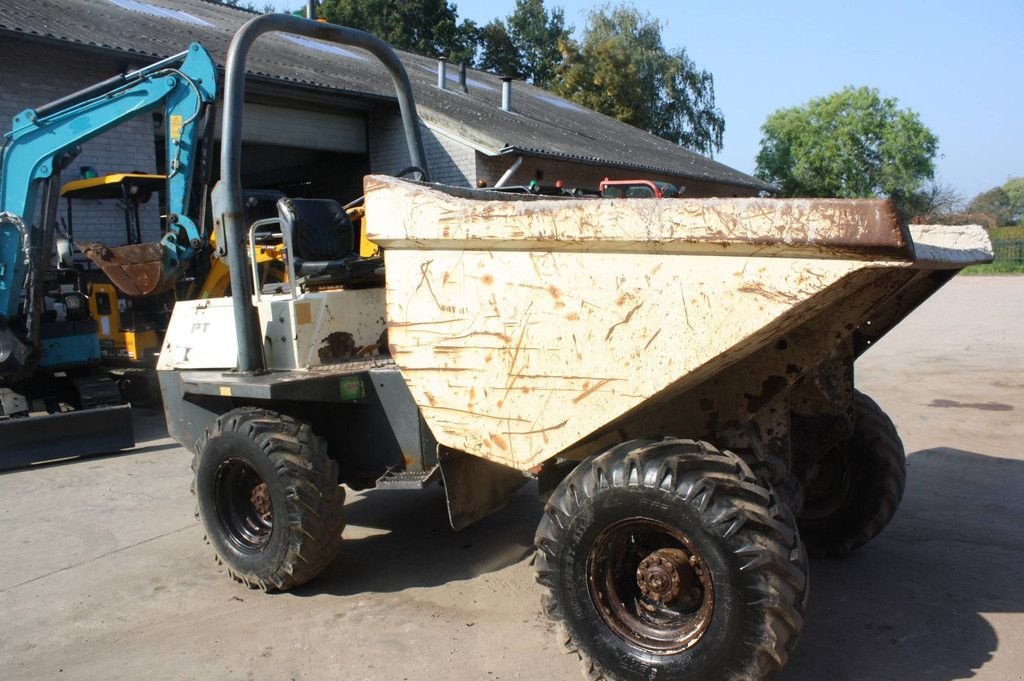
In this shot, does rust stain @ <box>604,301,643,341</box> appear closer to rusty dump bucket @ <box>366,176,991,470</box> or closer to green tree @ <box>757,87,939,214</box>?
rusty dump bucket @ <box>366,176,991,470</box>

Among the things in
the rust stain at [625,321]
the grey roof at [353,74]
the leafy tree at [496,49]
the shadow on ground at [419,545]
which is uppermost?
the leafy tree at [496,49]

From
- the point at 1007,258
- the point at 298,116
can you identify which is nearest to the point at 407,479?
the point at 298,116

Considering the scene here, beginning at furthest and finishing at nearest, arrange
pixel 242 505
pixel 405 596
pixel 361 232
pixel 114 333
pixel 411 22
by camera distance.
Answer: pixel 411 22
pixel 114 333
pixel 361 232
pixel 242 505
pixel 405 596

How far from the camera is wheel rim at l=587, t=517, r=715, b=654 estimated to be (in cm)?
331

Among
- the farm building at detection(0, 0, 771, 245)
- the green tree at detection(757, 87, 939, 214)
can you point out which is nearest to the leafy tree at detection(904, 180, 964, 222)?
the green tree at detection(757, 87, 939, 214)

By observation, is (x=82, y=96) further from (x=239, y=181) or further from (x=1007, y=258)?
(x=1007, y=258)

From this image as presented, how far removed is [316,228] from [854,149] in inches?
2023

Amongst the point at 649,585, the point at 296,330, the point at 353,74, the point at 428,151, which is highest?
the point at 353,74

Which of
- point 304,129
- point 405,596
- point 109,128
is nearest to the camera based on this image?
point 405,596

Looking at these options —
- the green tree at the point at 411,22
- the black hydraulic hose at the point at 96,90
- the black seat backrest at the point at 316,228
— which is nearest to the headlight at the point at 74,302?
the black hydraulic hose at the point at 96,90

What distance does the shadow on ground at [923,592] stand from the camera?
3.64 meters

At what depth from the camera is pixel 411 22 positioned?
159ft

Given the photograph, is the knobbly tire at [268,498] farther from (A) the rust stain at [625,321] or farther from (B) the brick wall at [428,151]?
(B) the brick wall at [428,151]

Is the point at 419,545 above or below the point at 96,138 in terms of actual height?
below
